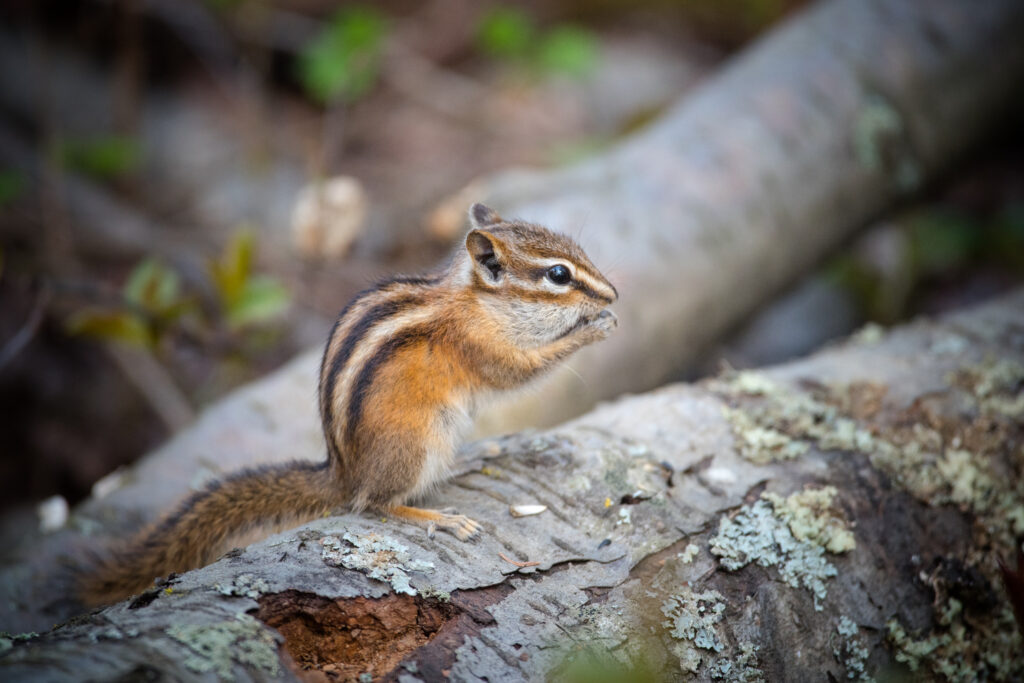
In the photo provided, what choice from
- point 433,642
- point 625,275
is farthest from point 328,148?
point 433,642

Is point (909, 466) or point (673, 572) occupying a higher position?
point (909, 466)

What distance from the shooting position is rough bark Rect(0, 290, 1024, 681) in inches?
60.7

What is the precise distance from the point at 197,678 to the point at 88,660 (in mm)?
184

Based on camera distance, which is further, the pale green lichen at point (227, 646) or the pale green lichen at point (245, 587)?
the pale green lichen at point (245, 587)

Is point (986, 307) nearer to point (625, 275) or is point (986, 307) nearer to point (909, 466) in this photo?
point (909, 466)

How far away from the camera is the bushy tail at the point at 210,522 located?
2.15m

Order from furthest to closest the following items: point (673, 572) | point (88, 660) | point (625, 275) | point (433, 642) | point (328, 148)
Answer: point (328, 148) → point (625, 275) → point (673, 572) → point (433, 642) → point (88, 660)

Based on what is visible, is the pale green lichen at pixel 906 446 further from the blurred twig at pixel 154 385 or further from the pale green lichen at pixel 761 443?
the blurred twig at pixel 154 385

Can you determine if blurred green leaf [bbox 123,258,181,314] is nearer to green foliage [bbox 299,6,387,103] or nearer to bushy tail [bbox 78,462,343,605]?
bushy tail [bbox 78,462,343,605]

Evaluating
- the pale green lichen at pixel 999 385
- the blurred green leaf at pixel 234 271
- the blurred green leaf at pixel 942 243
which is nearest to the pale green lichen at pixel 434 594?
the pale green lichen at pixel 999 385

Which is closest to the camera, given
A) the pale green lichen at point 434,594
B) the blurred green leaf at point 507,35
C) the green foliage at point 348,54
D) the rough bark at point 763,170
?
the pale green lichen at point 434,594

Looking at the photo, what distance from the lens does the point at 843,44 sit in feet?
13.2

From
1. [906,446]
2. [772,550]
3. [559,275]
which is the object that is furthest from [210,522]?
[906,446]

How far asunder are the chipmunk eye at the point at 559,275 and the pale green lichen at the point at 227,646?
1325 mm
